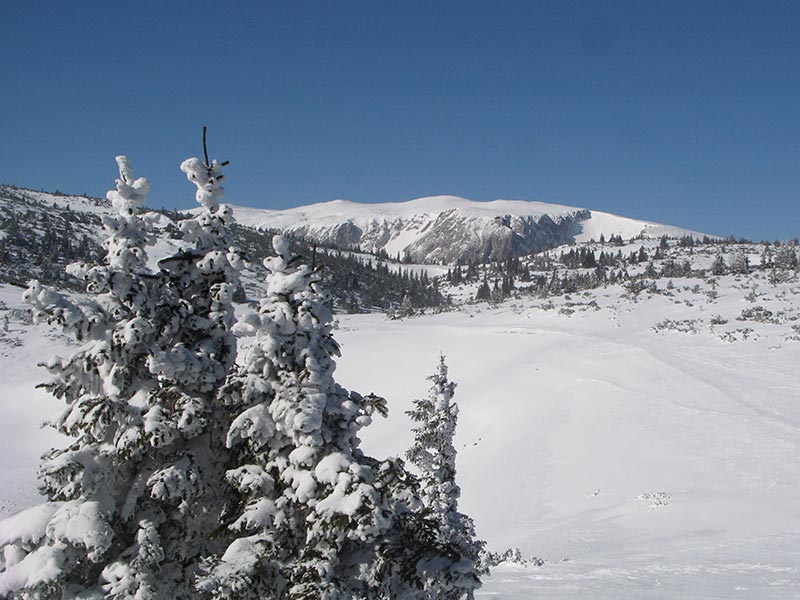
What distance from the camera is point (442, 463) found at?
43.0 ft

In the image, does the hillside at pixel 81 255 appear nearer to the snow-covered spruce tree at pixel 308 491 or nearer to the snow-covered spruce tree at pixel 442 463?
the snow-covered spruce tree at pixel 442 463

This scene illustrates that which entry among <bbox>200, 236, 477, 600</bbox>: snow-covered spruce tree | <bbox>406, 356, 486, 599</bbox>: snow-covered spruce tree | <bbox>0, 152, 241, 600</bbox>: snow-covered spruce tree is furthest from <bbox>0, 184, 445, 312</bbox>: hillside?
<bbox>200, 236, 477, 600</bbox>: snow-covered spruce tree

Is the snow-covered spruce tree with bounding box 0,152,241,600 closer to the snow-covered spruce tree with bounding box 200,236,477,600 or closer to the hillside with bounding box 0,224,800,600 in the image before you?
the snow-covered spruce tree with bounding box 200,236,477,600

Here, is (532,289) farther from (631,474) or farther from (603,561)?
(603,561)

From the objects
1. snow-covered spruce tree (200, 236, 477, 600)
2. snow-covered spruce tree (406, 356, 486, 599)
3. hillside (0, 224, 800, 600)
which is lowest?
hillside (0, 224, 800, 600)

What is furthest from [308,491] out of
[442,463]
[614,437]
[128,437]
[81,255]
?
[81,255]

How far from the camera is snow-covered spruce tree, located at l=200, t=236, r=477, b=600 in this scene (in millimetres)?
6004

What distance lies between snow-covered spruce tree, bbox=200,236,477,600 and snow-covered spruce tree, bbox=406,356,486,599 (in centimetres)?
522

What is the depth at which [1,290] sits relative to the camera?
77.1m

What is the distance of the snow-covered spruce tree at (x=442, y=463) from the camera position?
1227 cm

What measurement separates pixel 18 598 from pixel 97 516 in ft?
3.96

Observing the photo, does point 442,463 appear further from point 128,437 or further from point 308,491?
point 128,437

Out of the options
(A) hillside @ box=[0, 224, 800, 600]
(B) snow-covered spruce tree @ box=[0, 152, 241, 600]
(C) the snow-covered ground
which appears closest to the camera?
(B) snow-covered spruce tree @ box=[0, 152, 241, 600]

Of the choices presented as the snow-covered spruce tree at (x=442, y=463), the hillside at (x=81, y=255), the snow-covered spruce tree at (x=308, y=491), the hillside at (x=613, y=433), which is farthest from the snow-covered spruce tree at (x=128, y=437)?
the hillside at (x=81, y=255)
